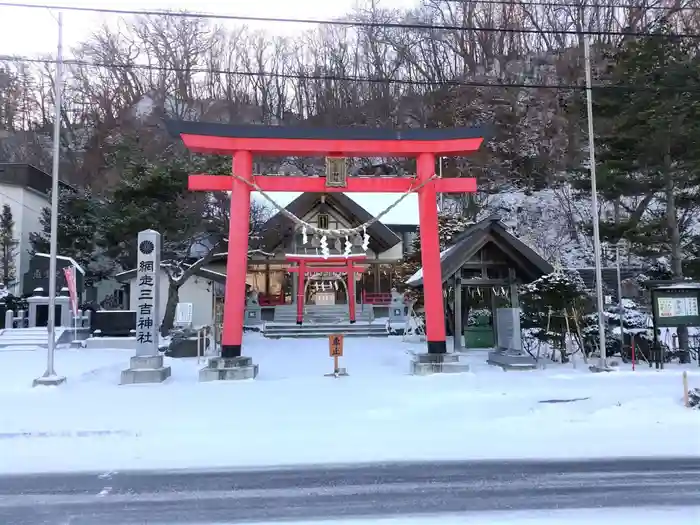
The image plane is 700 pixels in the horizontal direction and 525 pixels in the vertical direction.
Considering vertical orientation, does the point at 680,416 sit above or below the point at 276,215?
below

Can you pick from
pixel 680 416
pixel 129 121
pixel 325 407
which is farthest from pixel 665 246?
pixel 129 121

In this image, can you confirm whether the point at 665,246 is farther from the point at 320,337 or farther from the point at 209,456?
the point at 209,456

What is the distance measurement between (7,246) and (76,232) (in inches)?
168

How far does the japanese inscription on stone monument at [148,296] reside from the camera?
1171 cm

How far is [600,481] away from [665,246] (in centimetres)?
1492

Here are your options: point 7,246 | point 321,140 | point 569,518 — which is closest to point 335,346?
point 321,140

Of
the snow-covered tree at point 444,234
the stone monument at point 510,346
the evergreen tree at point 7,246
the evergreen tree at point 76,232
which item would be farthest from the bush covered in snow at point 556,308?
the evergreen tree at point 7,246

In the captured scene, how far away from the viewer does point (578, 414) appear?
8.42 metres

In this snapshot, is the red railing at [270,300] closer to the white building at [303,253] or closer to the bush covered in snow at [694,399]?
the white building at [303,253]

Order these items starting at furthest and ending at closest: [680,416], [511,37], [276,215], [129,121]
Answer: [511,37], [129,121], [276,215], [680,416]

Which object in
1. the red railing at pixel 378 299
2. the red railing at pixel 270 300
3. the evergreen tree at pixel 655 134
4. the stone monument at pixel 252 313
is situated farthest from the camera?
the red railing at pixel 378 299

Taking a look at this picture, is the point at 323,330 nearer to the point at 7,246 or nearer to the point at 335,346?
the point at 335,346

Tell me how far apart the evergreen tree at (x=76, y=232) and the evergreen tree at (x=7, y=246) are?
42.0 inches

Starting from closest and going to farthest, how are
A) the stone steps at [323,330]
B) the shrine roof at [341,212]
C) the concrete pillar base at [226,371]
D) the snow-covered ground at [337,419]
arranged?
the snow-covered ground at [337,419] → the concrete pillar base at [226,371] → the stone steps at [323,330] → the shrine roof at [341,212]
